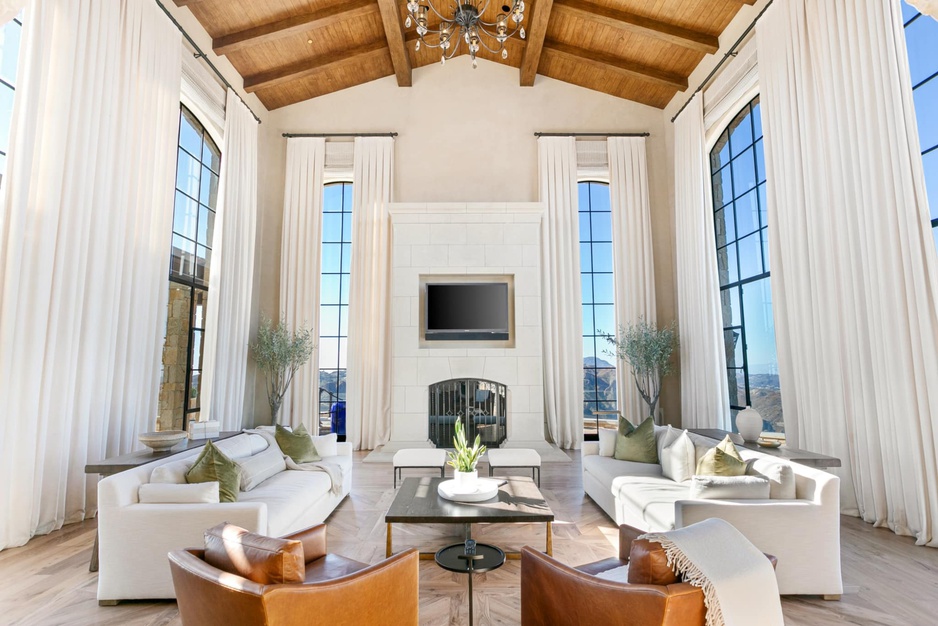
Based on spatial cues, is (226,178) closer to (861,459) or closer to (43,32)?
(43,32)

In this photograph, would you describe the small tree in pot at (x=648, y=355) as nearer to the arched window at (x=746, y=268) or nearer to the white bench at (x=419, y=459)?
the arched window at (x=746, y=268)

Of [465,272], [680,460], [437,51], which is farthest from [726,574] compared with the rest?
[437,51]

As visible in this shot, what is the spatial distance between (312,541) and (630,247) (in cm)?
680

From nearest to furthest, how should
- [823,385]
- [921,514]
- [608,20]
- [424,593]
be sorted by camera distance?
[424,593] < [921,514] < [823,385] < [608,20]

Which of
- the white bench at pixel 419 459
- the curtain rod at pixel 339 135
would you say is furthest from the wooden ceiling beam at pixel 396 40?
the white bench at pixel 419 459

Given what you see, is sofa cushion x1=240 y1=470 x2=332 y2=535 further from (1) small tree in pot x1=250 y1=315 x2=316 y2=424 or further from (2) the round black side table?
(1) small tree in pot x1=250 y1=315 x2=316 y2=424

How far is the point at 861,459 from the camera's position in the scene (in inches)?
159

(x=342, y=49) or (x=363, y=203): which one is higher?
(x=342, y=49)

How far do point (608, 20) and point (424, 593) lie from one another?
6.88 m

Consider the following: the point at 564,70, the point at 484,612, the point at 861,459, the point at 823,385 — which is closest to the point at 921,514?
the point at 861,459

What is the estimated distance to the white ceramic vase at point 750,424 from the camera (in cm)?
389

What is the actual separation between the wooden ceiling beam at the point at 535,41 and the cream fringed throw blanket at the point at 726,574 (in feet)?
21.7

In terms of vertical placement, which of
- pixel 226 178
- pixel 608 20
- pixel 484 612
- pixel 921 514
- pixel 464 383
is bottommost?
pixel 484 612

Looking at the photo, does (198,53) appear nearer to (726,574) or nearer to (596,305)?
(596,305)
